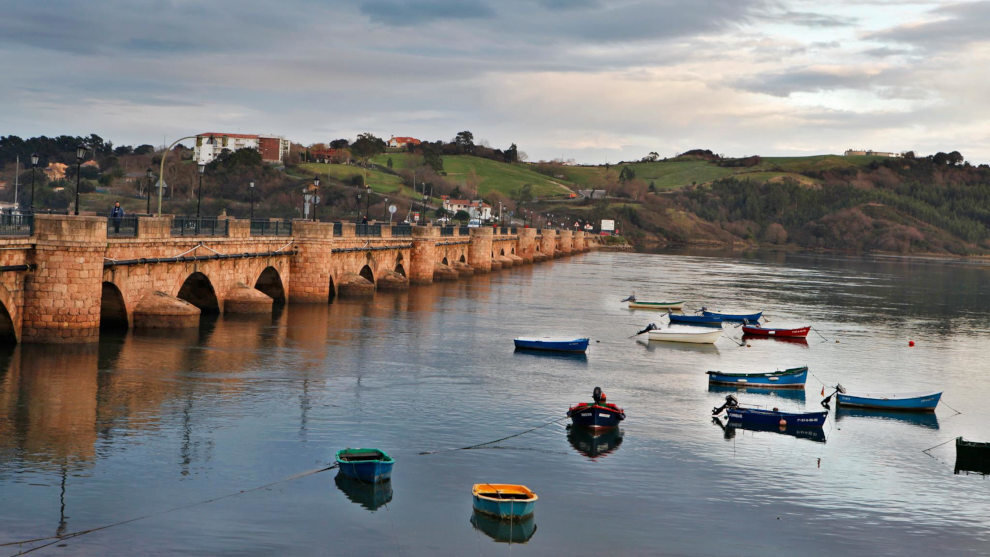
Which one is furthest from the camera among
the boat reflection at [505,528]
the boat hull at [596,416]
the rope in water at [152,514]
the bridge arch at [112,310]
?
the bridge arch at [112,310]

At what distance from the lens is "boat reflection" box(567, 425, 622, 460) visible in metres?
32.8

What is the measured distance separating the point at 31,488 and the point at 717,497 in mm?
18611

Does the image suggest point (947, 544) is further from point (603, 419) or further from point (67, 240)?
point (67, 240)

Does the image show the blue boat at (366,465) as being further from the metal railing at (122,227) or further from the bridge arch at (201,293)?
the bridge arch at (201,293)

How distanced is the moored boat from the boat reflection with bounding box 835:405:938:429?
35.8 ft

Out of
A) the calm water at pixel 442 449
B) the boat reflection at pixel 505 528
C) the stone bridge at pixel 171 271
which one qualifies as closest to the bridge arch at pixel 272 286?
the stone bridge at pixel 171 271

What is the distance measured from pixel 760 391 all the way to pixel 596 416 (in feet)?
46.0

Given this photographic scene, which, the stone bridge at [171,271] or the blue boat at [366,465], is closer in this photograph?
the blue boat at [366,465]

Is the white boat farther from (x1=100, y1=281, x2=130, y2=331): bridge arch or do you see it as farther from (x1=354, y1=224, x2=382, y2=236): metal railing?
(x1=100, y1=281, x2=130, y2=331): bridge arch

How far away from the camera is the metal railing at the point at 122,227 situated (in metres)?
44.3

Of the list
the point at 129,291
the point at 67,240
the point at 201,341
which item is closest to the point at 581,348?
the point at 201,341

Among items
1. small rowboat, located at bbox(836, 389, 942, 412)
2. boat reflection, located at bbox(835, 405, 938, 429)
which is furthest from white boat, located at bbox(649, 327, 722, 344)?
boat reflection, located at bbox(835, 405, 938, 429)

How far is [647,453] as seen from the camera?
32.8 metres

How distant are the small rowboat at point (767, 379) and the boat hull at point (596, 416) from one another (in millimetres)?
11993
